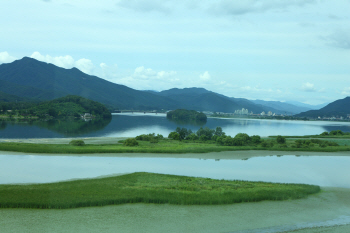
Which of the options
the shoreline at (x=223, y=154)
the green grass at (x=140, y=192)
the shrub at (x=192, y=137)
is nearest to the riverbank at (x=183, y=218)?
the green grass at (x=140, y=192)

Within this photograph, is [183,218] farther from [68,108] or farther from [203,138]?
[68,108]

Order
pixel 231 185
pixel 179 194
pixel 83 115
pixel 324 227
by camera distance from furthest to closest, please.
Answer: pixel 83 115, pixel 231 185, pixel 179 194, pixel 324 227

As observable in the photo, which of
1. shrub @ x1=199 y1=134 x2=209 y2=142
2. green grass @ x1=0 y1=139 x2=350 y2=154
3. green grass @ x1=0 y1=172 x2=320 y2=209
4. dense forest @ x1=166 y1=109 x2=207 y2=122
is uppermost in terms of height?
dense forest @ x1=166 y1=109 x2=207 y2=122

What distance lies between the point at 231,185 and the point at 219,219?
5.04m

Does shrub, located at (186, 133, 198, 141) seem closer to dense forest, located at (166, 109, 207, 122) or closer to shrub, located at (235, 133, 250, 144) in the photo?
shrub, located at (235, 133, 250, 144)

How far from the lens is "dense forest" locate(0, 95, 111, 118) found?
101188 millimetres

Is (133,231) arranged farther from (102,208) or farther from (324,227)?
(324,227)

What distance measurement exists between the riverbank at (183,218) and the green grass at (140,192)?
1.56 feet

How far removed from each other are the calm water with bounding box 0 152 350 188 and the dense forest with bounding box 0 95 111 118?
3171 inches

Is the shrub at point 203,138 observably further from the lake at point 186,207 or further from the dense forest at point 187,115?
the dense forest at point 187,115

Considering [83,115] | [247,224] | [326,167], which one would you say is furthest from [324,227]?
[83,115]

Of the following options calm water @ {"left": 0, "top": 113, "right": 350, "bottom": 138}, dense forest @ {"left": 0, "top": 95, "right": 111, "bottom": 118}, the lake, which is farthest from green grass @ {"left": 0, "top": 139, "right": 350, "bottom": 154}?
dense forest @ {"left": 0, "top": 95, "right": 111, "bottom": 118}

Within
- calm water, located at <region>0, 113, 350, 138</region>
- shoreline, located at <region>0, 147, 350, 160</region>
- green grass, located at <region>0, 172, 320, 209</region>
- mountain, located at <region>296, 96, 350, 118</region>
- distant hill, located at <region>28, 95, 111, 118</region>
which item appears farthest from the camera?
mountain, located at <region>296, 96, 350, 118</region>

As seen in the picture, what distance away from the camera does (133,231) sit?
1073 centimetres
